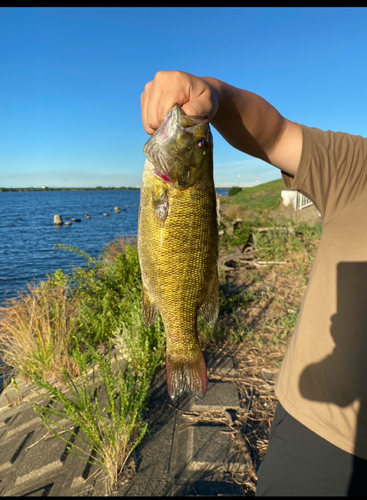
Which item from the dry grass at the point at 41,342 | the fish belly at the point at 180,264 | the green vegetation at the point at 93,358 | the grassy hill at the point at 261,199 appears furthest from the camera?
the grassy hill at the point at 261,199

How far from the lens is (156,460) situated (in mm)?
3082

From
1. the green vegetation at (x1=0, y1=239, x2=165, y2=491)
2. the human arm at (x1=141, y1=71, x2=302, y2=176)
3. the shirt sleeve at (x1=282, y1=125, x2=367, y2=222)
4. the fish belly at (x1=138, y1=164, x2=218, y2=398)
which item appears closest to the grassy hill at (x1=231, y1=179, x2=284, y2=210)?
the green vegetation at (x1=0, y1=239, x2=165, y2=491)

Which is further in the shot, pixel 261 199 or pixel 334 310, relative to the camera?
pixel 261 199

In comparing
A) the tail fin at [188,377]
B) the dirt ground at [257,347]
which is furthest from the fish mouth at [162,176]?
the dirt ground at [257,347]

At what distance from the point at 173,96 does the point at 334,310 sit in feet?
5.36

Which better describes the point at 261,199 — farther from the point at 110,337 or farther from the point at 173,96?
the point at 173,96

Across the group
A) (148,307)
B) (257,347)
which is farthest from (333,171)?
(257,347)

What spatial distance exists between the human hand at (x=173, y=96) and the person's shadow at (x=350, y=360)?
132cm

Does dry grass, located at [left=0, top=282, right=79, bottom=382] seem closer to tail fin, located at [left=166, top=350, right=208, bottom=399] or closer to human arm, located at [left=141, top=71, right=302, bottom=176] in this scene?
tail fin, located at [left=166, top=350, right=208, bottom=399]

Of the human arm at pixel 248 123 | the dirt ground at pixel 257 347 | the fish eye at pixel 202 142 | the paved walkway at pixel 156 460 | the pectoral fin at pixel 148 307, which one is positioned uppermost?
the human arm at pixel 248 123

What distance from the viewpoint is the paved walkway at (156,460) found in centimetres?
285

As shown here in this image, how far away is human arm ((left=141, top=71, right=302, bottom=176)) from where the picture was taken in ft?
6.14

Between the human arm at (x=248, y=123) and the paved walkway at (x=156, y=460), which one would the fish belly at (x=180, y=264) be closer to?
the human arm at (x=248, y=123)

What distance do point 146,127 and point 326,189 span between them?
4.22 feet
